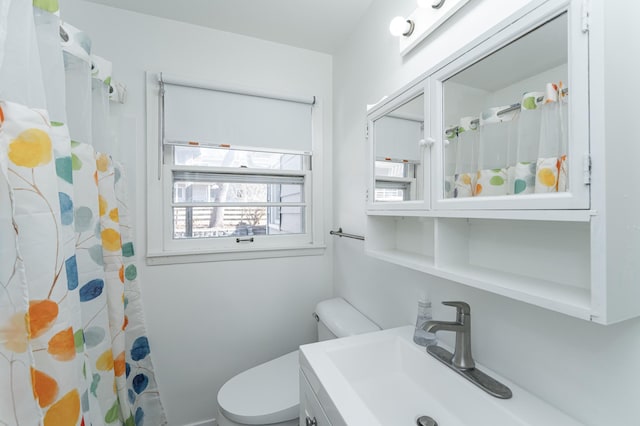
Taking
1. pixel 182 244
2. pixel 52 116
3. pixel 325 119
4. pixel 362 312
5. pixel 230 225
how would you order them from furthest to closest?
1. pixel 325 119
2. pixel 230 225
3. pixel 182 244
4. pixel 362 312
5. pixel 52 116

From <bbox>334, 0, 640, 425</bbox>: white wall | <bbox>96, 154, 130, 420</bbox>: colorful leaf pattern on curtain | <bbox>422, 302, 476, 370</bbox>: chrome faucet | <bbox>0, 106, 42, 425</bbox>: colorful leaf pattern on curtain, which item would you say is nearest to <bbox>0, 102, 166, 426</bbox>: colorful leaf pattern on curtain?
<bbox>0, 106, 42, 425</bbox>: colorful leaf pattern on curtain

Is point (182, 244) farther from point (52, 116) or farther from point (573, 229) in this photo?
point (573, 229)

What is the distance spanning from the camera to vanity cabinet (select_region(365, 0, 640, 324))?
45 centimetres

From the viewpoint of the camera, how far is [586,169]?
0.45 metres

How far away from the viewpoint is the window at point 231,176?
1510mm

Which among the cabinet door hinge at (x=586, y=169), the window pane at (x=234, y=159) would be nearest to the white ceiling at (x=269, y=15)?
the window pane at (x=234, y=159)

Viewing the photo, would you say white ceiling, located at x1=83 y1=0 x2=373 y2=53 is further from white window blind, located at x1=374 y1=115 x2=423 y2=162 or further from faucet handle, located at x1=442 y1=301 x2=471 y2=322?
faucet handle, located at x1=442 y1=301 x2=471 y2=322

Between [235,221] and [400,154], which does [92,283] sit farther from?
[400,154]

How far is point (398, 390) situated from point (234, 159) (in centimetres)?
142

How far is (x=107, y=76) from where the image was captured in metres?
1.26

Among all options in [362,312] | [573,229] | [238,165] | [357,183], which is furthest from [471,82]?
[238,165]

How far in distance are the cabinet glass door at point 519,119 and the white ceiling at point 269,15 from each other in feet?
3.25

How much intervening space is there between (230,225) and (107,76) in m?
0.93

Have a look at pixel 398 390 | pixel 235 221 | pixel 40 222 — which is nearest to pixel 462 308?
pixel 398 390
